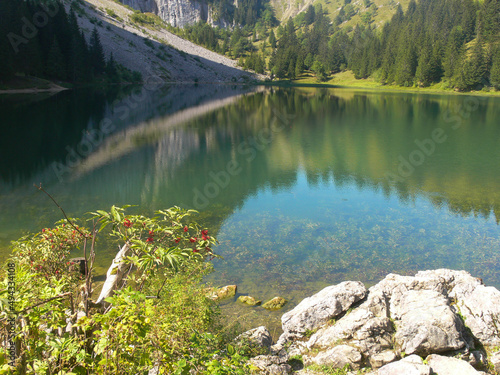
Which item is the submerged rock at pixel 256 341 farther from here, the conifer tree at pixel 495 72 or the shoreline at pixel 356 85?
the conifer tree at pixel 495 72

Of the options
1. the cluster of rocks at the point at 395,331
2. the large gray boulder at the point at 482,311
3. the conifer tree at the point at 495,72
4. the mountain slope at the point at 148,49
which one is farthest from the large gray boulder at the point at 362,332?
the conifer tree at the point at 495,72

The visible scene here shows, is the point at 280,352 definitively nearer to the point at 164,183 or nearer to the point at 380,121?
the point at 164,183

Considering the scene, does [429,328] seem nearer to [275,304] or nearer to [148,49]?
[275,304]

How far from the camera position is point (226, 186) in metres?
18.5

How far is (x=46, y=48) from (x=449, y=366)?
281 feet

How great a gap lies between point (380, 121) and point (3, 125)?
129 ft

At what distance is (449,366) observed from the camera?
560 centimetres

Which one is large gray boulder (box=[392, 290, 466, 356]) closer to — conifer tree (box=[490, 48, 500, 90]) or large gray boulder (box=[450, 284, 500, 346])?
large gray boulder (box=[450, 284, 500, 346])

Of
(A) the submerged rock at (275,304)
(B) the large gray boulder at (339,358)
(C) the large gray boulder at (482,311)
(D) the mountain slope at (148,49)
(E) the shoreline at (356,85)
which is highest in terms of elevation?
(D) the mountain slope at (148,49)

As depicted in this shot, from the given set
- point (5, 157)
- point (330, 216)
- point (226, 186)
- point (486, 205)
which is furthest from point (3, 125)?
point (486, 205)

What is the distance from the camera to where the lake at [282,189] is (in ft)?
37.2

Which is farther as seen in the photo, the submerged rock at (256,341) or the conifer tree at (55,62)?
the conifer tree at (55,62)

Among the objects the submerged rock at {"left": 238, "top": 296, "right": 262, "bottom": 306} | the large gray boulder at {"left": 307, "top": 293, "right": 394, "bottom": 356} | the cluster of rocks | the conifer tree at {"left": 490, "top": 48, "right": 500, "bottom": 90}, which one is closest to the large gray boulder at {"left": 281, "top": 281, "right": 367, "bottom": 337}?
the cluster of rocks

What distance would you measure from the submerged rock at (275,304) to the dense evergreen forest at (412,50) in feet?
371
